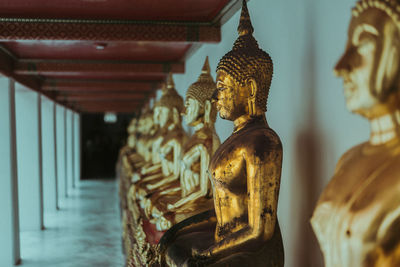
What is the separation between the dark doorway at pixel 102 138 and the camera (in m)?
21.0

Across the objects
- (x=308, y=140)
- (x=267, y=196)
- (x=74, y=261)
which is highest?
(x=308, y=140)

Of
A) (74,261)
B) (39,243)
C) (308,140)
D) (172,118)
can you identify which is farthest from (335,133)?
(39,243)

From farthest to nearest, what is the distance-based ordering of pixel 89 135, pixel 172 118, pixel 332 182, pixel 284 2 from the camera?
1. pixel 89 135
2. pixel 172 118
3. pixel 284 2
4. pixel 332 182

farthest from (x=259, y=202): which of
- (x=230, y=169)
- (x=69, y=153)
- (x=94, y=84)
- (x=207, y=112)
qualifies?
(x=69, y=153)

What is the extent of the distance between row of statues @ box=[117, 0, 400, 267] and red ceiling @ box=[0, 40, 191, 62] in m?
1.90

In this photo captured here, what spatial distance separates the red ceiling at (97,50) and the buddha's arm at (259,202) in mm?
3130

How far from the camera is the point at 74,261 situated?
5.60m

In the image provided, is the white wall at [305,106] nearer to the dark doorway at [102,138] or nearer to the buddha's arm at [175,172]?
the buddha's arm at [175,172]

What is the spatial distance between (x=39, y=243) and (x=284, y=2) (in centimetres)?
556

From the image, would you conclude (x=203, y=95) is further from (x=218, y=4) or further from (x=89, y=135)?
(x=89, y=135)

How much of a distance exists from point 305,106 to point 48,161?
26.7 feet

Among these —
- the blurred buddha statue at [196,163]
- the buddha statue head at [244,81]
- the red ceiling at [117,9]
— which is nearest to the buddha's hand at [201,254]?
the buddha statue head at [244,81]

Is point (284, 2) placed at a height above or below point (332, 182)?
above

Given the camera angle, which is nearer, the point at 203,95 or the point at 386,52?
the point at 386,52
